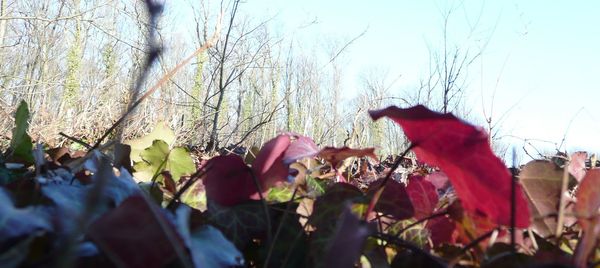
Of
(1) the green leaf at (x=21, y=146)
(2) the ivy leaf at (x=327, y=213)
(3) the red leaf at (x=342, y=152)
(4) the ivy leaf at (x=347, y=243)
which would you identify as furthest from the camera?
(1) the green leaf at (x=21, y=146)

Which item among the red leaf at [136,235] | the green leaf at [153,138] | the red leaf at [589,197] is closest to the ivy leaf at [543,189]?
the red leaf at [589,197]

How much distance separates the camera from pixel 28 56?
14984 millimetres

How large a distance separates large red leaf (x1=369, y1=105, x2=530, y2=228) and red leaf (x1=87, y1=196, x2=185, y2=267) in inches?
5.4

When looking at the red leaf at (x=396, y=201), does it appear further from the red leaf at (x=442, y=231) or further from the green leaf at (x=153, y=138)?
the green leaf at (x=153, y=138)

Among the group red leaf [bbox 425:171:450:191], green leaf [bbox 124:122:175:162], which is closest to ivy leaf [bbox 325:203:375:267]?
red leaf [bbox 425:171:450:191]

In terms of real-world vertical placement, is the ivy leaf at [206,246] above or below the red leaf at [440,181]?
below

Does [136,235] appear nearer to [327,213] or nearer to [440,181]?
[327,213]

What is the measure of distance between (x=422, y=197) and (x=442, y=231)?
3 centimetres

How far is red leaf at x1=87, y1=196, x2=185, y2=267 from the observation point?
218 millimetres

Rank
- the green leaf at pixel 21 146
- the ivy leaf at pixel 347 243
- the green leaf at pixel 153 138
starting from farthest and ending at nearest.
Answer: the green leaf at pixel 153 138
the green leaf at pixel 21 146
the ivy leaf at pixel 347 243

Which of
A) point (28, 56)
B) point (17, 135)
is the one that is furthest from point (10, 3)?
point (17, 135)

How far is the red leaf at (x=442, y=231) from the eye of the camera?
385 mm

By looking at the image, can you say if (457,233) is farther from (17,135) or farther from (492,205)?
(17,135)

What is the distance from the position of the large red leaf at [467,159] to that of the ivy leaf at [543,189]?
115 millimetres
